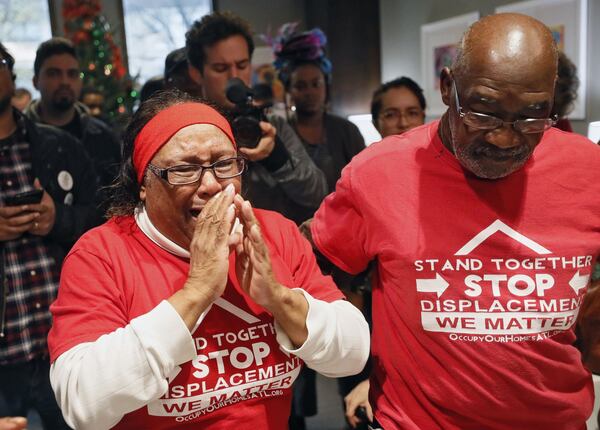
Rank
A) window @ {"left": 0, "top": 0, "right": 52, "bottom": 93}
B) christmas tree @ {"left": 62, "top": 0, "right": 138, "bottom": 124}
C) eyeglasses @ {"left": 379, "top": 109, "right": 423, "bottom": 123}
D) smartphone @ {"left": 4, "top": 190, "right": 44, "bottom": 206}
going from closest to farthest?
smartphone @ {"left": 4, "top": 190, "right": 44, "bottom": 206} < eyeglasses @ {"left": 379, "top": 109, "right": 423, "bottom": 123} < christmas tree @ {"left": 62, "top": 0, "right": 138, "bottom": 124} < window @ {"left": 0, "top": 0, "right": 52, "bottom": 93}

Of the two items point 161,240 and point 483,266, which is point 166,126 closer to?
point 161,240

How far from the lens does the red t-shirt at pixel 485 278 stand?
124 cm

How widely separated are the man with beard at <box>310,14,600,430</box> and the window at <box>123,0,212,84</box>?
606cm

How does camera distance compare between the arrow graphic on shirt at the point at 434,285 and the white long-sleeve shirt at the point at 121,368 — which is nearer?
the white long-sleeve shirt at the point at 121,368

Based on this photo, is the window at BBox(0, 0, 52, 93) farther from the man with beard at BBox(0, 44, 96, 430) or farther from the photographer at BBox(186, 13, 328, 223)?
the photographer at BBox(186, 13, 328, 223)

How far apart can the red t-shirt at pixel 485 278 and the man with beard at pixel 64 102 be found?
5.72ft

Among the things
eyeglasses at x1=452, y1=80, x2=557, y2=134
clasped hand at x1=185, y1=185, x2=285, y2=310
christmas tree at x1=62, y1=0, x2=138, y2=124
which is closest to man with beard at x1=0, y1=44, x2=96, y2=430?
clasped hand at x1=185, y1=185, x2=285, y2=310

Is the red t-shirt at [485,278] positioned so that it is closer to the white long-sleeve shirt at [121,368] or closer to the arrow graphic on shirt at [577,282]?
the arrow graphic on shirt at [577,282]

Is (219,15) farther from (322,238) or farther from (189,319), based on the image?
(189,319)

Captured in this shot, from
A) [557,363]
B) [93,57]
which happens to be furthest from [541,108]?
[93,57]

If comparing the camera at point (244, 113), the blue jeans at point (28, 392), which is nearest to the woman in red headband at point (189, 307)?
the camera at point (244, 113)

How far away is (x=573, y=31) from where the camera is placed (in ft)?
12.5

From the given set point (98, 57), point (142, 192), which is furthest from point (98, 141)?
point (98, 57)

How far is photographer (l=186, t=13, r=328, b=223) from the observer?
2062 mm
